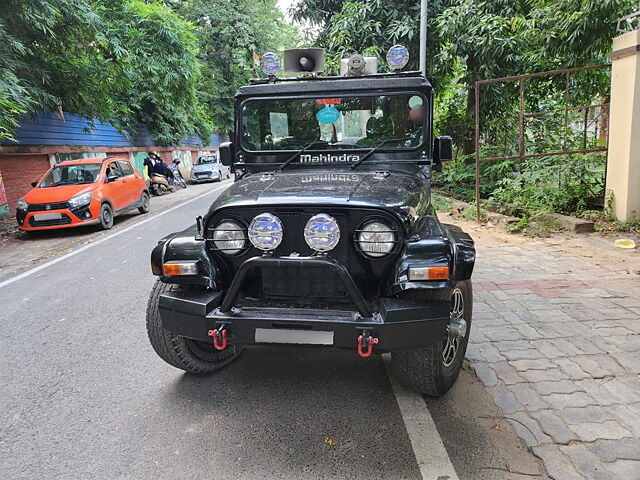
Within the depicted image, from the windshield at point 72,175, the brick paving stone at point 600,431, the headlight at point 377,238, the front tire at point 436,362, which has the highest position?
the windshield at point 72,175

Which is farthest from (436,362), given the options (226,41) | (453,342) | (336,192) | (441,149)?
(226,41)

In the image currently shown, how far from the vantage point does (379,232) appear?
260 centimetres

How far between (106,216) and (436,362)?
30.6 feet

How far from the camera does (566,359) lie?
3.38 meters

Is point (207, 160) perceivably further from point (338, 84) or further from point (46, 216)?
point (338, 84)

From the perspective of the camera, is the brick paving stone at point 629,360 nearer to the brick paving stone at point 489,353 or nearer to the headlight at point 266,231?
the brick paving stone at point 489,353

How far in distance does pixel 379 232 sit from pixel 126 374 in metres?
2.23

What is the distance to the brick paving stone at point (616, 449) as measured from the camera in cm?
235

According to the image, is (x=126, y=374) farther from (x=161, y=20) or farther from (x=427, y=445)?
(x=161, y=20)

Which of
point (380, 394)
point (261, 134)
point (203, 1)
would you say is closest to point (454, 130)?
point (261, 134)

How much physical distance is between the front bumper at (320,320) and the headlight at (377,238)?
26 centimetres

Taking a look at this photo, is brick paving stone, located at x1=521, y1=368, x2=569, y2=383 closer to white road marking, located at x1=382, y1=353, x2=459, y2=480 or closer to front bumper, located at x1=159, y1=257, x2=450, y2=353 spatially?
white road marking, located at x1=382, y1=353, x2=459, y2=480

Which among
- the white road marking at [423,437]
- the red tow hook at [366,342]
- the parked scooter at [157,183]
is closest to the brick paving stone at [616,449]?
the white road marking at [423,437]

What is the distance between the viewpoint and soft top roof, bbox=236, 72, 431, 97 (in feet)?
12.8
